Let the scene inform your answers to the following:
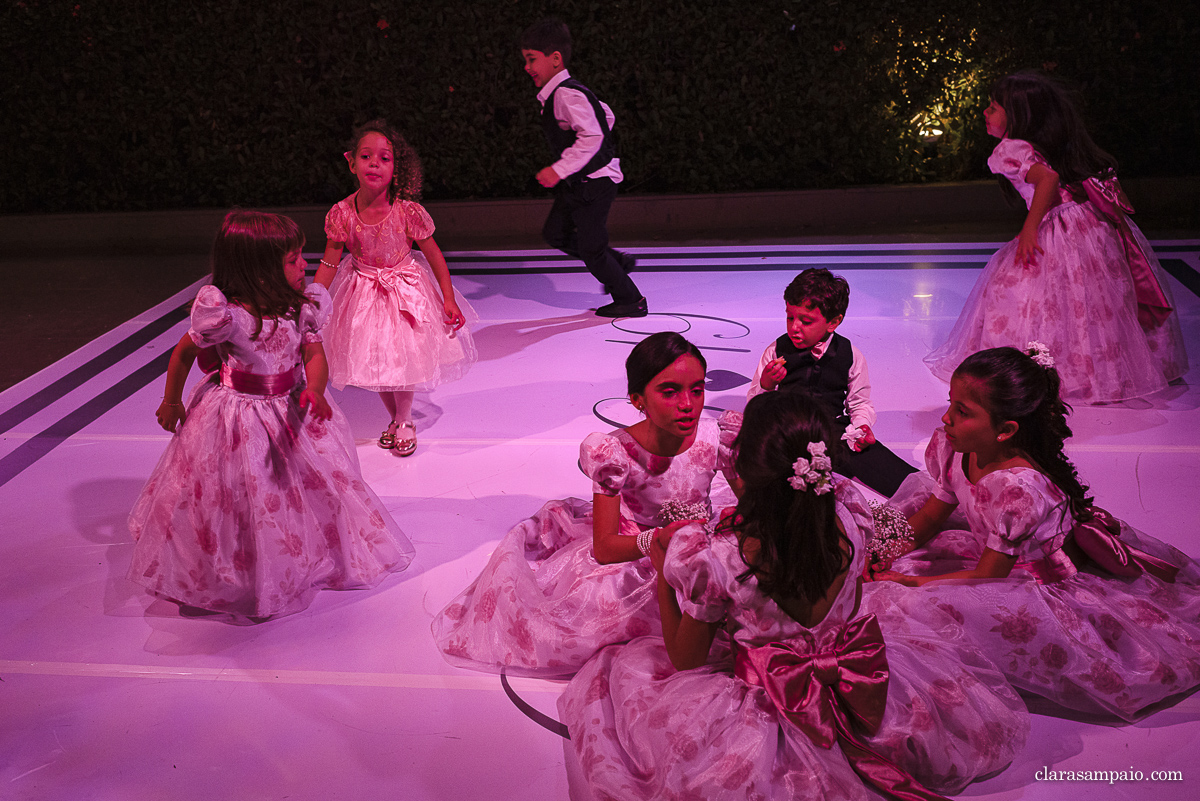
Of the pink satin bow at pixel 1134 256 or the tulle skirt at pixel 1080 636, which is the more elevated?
the pink satin bow at pixel 1134 256

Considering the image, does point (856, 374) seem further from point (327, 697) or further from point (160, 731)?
point (160, 731)

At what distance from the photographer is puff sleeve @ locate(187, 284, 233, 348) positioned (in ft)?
8.77

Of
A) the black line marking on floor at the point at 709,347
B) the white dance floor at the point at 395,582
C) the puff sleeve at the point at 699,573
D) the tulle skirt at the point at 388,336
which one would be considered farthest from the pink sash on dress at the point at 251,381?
the black line marking on floor at the point at 709,347

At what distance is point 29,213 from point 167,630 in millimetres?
7724

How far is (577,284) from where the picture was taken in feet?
21.0

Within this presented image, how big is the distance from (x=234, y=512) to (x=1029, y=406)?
215 centimetres

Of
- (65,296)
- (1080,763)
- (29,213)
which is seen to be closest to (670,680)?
(1080,763)

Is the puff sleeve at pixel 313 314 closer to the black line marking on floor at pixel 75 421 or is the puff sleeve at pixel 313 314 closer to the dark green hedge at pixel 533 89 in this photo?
the black line marking on floor at pixel 75 421

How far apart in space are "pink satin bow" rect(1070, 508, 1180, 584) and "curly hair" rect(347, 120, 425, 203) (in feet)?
8.54

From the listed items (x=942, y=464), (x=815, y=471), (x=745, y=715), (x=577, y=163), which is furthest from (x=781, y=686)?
(x=577, y=163)

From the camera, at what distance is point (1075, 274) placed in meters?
4.16

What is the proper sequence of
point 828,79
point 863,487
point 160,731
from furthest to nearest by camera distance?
point 828,79
point 863,487
point 160,731

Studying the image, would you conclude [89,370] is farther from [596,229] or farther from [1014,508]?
[1014,508]

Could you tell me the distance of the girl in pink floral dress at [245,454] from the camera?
277 cm
